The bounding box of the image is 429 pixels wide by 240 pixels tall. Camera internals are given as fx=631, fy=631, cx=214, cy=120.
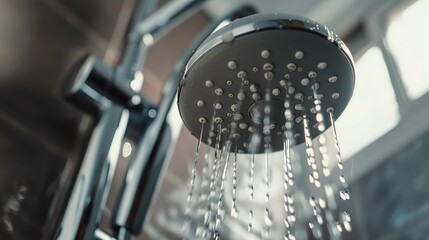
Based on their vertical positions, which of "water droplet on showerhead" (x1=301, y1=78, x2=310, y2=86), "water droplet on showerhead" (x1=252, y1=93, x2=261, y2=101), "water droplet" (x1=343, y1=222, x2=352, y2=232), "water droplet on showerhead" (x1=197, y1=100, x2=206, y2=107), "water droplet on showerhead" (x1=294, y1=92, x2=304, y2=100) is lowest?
"water droplet on showerhead" (x1=197, y1=100, x2=206, y2=107)

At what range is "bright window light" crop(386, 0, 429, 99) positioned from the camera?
1.05m

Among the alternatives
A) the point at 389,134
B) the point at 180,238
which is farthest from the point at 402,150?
the point at 180,238

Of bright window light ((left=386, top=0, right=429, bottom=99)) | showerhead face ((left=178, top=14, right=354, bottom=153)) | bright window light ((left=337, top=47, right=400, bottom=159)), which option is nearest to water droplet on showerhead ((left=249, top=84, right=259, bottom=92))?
showerhead face ((left=178, top=14, right=354, bottom=153))

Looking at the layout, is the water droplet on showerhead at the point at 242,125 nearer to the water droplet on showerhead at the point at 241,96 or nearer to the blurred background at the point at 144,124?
the water droplet on showerhead at the point at 241,96

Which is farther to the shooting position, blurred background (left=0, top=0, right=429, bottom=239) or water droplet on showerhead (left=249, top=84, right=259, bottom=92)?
blurred background (left=0, top=0, right=429, bottom=239)

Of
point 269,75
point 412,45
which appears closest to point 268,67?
point 269,75

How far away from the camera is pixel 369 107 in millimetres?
1053

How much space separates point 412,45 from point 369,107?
0.15 metres

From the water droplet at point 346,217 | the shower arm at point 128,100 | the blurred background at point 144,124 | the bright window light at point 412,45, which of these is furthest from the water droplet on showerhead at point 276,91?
the bright window light at point 412,45

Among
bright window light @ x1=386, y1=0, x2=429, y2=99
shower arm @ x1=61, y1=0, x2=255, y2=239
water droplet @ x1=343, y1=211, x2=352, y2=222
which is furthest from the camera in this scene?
bright window light @ x1=386, y1=0, x2=429, y2=99

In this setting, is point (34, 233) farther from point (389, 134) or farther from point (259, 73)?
point (389, 134)

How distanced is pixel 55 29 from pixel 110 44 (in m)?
0.10

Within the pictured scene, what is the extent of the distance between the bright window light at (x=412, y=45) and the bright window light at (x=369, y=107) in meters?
0.03

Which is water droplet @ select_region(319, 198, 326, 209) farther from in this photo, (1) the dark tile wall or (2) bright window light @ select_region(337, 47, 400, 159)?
(1) the dark tile wall
